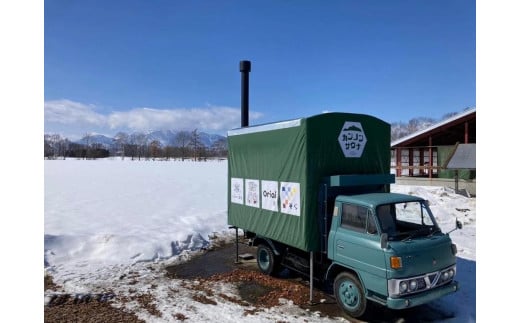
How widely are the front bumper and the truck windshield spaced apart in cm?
95

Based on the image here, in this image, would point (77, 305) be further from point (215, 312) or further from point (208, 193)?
point (208, 193)

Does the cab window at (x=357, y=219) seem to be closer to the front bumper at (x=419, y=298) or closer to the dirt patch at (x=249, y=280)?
the front bumper at (x=419, y=298)

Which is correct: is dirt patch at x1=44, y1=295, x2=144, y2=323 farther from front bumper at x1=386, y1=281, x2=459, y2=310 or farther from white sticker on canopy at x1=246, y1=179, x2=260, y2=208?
front bumper at x1=386, y1=281, x2=459, y2=310

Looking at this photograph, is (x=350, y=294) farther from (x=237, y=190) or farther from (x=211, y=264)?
(x=211, y=264)

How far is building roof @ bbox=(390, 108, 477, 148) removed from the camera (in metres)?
22.8

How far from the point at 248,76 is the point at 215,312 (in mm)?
8816

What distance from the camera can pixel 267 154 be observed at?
27.6 feet

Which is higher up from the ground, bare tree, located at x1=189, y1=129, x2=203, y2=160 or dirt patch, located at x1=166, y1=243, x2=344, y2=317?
bare tree, located at x1=189, y1=129, x2=203, y2=160

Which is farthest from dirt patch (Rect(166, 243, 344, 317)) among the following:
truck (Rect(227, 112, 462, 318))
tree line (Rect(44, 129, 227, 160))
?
tree line (Rect(44, 129, 227, 160))

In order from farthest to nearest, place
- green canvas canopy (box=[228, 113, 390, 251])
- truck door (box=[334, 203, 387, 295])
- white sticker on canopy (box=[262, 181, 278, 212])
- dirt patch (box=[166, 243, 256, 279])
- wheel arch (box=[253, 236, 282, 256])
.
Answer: dirt patch (box=[166, 243, 256, 279])
wheel arch (box=[253, 236, 282, 256])
white sticker on canopy (box=[262, 181, 278, 212])
green canvas canopy (box=[228, 113, 390, 251])
truck door (box=[334, 203, 387, 295])

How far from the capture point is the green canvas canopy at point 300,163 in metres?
7.18

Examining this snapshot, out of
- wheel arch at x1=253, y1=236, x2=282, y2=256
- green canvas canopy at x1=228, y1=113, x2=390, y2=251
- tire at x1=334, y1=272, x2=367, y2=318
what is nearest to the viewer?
tire at x1=334, y1=272, x2=367, y2=318

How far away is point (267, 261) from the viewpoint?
9.05 m

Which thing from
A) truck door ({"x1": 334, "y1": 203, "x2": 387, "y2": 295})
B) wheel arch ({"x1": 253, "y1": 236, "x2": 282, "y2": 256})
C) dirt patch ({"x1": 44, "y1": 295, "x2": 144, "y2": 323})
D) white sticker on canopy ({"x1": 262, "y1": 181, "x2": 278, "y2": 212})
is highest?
white sticker on canopy ({"x1": 262, "y1": 181, "x2": 278, "y2": 212})
